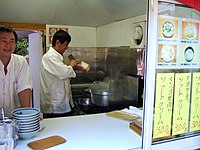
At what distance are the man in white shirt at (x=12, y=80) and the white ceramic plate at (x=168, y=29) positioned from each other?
96 centimetres

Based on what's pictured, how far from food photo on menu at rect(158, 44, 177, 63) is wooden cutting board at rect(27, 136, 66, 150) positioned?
642mm

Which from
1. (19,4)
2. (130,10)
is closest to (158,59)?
(130,10)

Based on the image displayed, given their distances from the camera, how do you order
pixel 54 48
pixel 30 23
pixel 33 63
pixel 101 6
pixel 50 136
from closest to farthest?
pixel 50 136
pixel 33 63
pixel 54 48
pixel 101 6
pixel 30 23

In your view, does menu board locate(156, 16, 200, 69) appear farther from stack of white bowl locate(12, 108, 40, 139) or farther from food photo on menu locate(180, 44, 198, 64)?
stack of white bowl locate(12, 108, 40, 139)

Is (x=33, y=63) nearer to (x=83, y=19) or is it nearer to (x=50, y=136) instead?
(x=50, y=136)

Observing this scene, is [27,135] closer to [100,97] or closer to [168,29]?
[168,29]

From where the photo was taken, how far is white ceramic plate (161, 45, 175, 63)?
3.47 ft

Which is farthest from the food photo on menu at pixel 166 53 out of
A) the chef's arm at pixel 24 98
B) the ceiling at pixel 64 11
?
the ceiling at pixel 64 11

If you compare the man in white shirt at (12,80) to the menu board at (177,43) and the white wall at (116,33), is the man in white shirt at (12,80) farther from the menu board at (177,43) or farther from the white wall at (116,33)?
the white wall at (116,33)

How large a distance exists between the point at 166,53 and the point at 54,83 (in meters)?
1.41

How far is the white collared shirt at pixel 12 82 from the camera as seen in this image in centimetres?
151

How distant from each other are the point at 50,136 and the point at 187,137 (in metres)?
0.74

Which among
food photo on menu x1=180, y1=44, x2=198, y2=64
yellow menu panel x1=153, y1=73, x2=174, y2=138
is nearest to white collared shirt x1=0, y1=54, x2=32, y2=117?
yellow menu panel x1=153, y1=73, x2=174, y2=138

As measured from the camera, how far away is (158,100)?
107 centimetres
